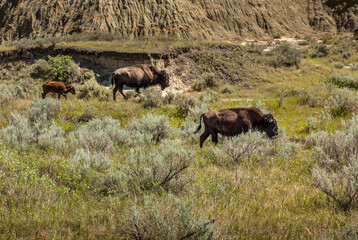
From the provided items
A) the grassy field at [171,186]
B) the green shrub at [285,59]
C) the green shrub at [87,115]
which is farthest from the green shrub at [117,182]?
the green shrub at [285,59]

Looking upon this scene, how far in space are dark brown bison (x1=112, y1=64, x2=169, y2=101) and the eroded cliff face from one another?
21544 mm

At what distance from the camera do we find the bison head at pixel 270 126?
6.86m

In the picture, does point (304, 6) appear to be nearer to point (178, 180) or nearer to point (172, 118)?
point (172, 118)

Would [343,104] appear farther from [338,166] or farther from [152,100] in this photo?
[152,100]

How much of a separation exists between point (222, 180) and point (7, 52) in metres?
26.3

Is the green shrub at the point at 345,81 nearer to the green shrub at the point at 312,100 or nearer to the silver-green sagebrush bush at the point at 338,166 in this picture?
the green shrub at the point at 312,100

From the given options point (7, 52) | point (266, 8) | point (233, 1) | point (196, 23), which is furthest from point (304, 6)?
point (7, 52)

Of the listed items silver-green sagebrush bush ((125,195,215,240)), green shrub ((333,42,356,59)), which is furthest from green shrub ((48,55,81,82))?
green shrub ((333,42,356,59))

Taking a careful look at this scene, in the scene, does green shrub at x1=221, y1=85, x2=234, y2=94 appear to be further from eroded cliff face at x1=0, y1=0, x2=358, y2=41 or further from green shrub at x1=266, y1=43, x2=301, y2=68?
eroded cliff face at x1=0, y1=0, x2=358, y2=41

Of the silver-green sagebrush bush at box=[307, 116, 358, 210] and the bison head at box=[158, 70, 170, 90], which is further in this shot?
the bison head at box=[158, 70, 170, 90]

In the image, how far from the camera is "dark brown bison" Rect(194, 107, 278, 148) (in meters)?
6.81

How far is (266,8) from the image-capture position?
4741cm

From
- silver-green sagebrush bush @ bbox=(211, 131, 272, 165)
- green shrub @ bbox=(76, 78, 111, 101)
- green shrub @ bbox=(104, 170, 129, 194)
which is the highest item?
green shrub @ bbox=(104, 170, 129, 194)

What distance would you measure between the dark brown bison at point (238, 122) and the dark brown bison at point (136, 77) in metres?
8.55
